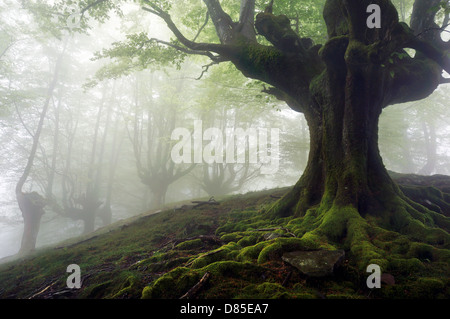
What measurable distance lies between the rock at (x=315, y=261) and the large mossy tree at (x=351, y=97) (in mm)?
414

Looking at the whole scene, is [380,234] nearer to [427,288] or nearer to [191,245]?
[427,288]

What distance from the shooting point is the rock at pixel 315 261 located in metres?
2.38

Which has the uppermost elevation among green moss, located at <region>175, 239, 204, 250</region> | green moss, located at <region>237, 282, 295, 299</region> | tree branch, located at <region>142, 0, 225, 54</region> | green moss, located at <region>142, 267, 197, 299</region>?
tree branch, located at <region>142, 0, 225, 54</region>

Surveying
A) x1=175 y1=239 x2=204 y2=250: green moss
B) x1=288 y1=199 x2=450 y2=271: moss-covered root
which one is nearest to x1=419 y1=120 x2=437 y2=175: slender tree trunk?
x1=288 y1=199 x2=450 y2=271: moss-covered root

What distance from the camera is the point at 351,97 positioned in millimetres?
4539

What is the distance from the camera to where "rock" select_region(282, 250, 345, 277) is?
7.80 feet

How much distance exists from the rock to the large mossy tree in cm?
41

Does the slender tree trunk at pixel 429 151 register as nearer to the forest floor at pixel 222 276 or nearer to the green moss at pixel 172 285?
the forest floor at pixel 222 276

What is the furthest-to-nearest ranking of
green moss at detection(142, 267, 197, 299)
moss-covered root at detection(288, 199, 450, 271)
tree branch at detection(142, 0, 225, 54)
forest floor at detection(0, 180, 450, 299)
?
tree branch at detection(142, 0, 225, 54), moss-covered root at detection(288, 199, 450, 271), green moss at detection(142, 267, 197, 299), forest floor at detection(0, 180, 450, 299)

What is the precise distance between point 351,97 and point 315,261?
145 inches

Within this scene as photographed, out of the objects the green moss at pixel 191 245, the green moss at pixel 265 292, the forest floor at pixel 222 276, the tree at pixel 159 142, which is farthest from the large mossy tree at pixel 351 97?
the tree at pixel 159 142

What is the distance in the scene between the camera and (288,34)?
5.18m

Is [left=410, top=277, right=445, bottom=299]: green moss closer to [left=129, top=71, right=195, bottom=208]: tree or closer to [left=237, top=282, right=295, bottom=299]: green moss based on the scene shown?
[left=237, top=282, right=295, bottom=299]: green moss
